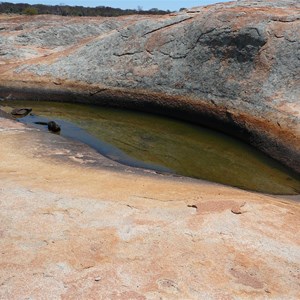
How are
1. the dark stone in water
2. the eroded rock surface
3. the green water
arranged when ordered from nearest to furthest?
the eroded rock surface, the green water, the dark stone in water

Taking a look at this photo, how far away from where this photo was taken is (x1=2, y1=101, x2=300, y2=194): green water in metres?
10.4

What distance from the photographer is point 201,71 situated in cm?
1622

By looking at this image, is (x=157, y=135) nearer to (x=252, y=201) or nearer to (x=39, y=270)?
(x=252, y=201)

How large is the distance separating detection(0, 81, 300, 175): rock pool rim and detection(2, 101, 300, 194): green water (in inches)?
11.3

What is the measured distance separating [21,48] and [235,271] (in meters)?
22.2

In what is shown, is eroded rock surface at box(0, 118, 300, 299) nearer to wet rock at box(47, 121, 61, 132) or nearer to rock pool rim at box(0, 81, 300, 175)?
rock pool rim at box(0, 81, 300, 175)

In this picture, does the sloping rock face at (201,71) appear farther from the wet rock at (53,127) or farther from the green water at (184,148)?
the wet rock at (53,127)

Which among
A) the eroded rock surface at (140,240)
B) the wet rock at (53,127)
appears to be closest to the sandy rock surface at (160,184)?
the eroded rock surface at (140,240)

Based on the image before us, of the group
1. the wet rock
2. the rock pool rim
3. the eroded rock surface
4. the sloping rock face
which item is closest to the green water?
the rock pool rim

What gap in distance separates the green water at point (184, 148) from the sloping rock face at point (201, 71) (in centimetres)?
49

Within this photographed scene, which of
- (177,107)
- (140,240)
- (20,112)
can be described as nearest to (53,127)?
(20,112)

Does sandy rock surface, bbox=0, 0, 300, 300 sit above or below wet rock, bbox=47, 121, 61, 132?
above

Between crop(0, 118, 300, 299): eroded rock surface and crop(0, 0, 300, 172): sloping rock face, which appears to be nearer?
crop(0, 118, 300, 299): eroded rock surface

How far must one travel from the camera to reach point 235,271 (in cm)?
521
